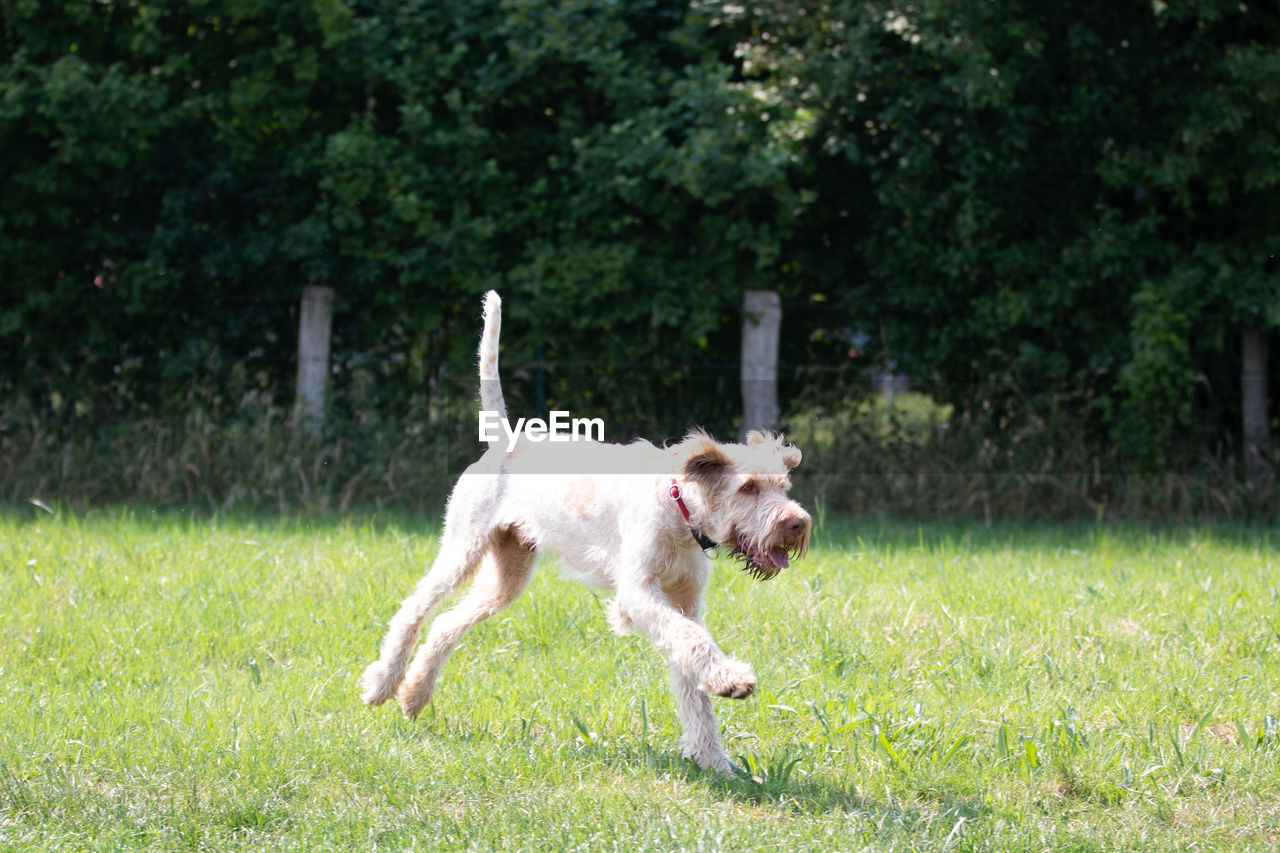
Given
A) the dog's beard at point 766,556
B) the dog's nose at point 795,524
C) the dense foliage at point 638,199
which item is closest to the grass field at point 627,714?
the dog's beard at point 766,556

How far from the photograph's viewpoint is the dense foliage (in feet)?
28.4

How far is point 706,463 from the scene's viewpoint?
3.62 meters

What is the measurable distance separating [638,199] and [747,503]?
579 centimetres

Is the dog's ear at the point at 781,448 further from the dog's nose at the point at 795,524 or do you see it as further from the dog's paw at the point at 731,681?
the dog's paw at the point at 731,681

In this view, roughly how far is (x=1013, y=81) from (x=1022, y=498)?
9.59 feet

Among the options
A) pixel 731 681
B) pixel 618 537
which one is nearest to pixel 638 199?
pixel 618 537

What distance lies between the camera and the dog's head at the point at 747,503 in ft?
11.6

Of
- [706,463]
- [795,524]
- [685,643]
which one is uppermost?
[706,463]

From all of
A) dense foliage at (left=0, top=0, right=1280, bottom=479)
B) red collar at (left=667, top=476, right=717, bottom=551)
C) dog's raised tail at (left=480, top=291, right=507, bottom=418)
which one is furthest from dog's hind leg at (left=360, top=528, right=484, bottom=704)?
dense foliage at (left=0, top=0, right=1280, bottom=479)

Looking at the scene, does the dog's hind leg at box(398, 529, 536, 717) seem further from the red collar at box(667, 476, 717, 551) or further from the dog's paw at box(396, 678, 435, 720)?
the red collar at box(667, 476, 717, 551)

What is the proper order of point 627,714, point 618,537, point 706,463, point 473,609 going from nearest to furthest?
point 706,463
point 618,537
point 627,714
point 473,609

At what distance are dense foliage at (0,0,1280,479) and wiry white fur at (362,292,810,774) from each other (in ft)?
15.7

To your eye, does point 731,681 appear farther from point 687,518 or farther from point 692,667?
point 687,518

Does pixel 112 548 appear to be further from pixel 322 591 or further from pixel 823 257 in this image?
pixel 823 257
